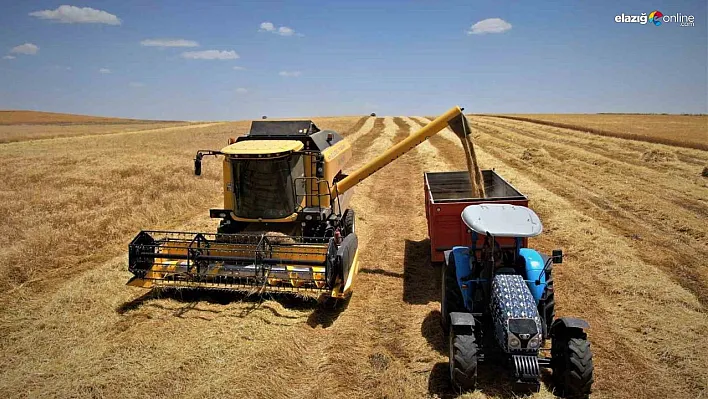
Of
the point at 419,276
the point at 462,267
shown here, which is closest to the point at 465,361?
the point at 462,267

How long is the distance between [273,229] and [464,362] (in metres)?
4.98

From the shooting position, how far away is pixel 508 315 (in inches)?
→ 196

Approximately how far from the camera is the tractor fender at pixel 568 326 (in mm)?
4988

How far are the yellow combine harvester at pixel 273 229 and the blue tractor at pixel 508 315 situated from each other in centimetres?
204

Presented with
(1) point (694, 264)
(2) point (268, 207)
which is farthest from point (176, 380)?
(1) point (694, 264)

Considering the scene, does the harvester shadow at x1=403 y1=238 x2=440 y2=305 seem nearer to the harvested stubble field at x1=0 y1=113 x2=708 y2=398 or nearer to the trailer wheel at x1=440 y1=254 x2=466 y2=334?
the harvested stubble field at x1=0 y1=113 x2=708 y2=398

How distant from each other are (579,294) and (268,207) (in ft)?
17.7

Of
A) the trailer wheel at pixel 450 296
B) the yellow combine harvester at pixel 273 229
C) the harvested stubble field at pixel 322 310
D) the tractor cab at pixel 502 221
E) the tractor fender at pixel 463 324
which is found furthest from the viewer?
the yellow combine harvester at pixel 273 229

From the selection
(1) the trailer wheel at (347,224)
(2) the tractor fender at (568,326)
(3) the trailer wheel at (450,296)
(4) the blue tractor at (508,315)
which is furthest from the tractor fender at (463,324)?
(1) the trailer wheel at (347,224)

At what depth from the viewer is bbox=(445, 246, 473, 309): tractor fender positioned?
6.01 metres

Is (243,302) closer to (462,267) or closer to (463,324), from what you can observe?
(462,267)

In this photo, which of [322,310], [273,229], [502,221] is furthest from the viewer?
Answer: [273,229]

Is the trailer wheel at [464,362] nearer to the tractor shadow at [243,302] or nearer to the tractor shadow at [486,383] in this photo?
the tractor shadow at [486,383]

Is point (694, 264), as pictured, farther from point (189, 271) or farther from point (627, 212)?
Answer: point (189, 271)
